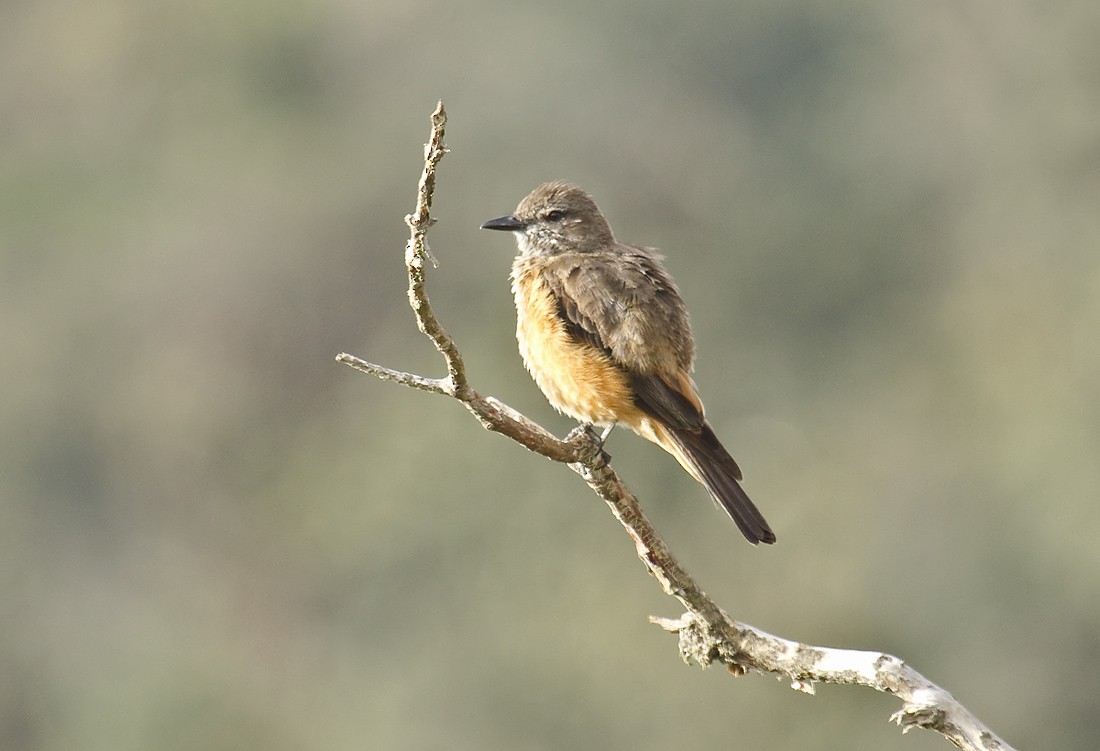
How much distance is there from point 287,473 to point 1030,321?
14.9 meters

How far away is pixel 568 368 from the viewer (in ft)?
24.2

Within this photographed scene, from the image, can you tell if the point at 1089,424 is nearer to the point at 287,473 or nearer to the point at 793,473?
the point at 793,473

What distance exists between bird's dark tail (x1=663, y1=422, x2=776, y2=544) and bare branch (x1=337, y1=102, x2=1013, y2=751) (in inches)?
→ 19.7

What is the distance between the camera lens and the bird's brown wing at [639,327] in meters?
7.23

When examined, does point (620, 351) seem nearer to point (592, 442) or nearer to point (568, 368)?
point (568, 368)

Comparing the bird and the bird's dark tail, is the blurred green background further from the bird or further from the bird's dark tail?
the bird's dark tail

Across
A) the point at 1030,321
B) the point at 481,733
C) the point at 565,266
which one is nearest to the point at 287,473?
the point at 481,733

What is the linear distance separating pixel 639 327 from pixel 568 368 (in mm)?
367

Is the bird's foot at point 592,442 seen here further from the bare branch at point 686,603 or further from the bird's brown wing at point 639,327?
the bird's brown wing at point 639,327

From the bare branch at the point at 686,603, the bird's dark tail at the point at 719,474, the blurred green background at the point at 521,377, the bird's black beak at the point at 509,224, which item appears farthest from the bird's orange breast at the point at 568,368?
the blurred green background at the point at 521,377

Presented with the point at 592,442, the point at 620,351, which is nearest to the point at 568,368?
the point at 620,351

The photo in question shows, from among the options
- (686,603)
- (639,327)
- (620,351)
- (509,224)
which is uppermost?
(509,224)

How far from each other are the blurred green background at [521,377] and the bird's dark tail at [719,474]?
13093 mm

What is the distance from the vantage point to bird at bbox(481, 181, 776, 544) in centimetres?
712
